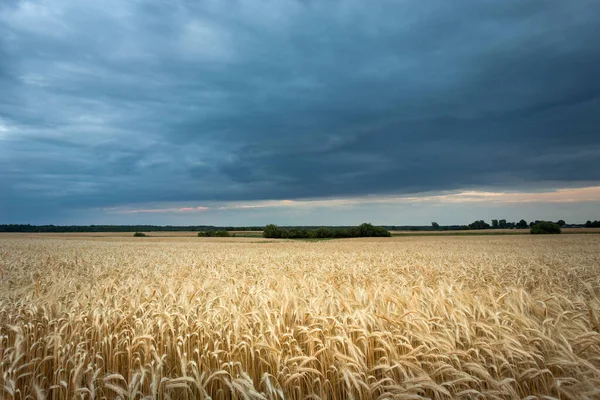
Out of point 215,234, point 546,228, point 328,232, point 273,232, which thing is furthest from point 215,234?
point 546,228

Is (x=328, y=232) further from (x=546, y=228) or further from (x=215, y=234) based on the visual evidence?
(x=546, y=228)

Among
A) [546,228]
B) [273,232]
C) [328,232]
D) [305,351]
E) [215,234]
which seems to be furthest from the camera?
[215,234]

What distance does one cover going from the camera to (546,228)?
75688mm

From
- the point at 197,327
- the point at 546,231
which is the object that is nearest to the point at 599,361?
the point at 197,327

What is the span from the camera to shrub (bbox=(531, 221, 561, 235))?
74.6m

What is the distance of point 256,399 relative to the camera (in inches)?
118

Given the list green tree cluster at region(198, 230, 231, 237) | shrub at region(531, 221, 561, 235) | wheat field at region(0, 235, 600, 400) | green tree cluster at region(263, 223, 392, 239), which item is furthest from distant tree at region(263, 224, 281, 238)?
wheat field at region(0, 235, 600, 400)

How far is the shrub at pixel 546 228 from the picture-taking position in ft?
245

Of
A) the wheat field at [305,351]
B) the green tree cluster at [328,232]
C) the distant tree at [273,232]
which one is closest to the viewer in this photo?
the wheat field at [305,351]

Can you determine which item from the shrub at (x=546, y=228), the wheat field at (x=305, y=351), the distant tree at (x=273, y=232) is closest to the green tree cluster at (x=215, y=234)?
the distant tree at (x=273, y=232)

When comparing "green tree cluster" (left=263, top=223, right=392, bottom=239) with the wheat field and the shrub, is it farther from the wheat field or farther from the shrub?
the wheat field

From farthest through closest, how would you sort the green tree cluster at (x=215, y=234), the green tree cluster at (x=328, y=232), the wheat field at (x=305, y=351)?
the green tree cluster at (x=215, y=234) < the green tree cluster at (x=328, y=232) < the wheat field at (x=305, y=351)

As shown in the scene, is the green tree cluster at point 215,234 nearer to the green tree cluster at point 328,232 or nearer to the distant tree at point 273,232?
the distant tree at point 273,232

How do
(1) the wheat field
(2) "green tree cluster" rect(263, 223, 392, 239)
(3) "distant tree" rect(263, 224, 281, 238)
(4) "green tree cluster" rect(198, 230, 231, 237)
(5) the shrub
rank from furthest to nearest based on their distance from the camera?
(4) "green tree cluster" rect(198, 230, 231, 237) < (3) "distant tree" rect(263, 224, 281, 238) < (2) "green tree cluster" rect(263, 223, 392, 239) < (5) the shrub < (1) the wheat field
